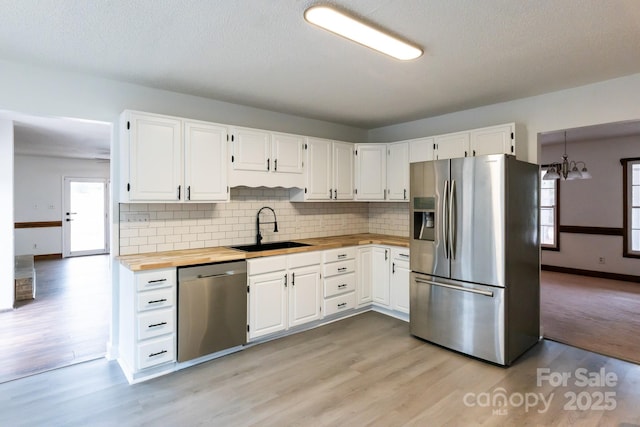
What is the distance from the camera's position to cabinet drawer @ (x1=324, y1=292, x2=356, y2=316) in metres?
4.01

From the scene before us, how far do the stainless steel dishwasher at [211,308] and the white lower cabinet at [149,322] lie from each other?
0.08 m

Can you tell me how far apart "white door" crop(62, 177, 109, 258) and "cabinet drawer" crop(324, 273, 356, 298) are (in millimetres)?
7639

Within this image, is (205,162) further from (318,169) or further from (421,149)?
(421,149)

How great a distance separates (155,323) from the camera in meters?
2.82

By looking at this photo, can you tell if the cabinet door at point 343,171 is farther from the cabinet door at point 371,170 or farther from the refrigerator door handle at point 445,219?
the refrigerator door handle at point 445,219

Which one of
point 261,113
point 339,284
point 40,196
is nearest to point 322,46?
point 261,113

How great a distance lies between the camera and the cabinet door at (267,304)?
3.37m

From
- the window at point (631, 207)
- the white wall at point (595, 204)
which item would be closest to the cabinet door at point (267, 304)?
the white wall at point (595, 204)

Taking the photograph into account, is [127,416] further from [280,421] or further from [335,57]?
[335,57]

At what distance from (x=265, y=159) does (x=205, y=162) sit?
682 millimetres

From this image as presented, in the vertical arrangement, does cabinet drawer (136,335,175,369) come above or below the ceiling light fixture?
below

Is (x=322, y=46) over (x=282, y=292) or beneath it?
over

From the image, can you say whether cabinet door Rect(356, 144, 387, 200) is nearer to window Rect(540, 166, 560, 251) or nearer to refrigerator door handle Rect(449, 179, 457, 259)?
refrigerator door handle Rect(449, 179, 457, 259)

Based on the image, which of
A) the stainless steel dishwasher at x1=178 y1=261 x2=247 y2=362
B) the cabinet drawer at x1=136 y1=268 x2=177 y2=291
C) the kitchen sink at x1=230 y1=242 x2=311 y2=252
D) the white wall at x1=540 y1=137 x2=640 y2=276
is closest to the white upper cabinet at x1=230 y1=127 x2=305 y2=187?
the kitchen sink at x1=230 y1=242 x2=311 y2=252
